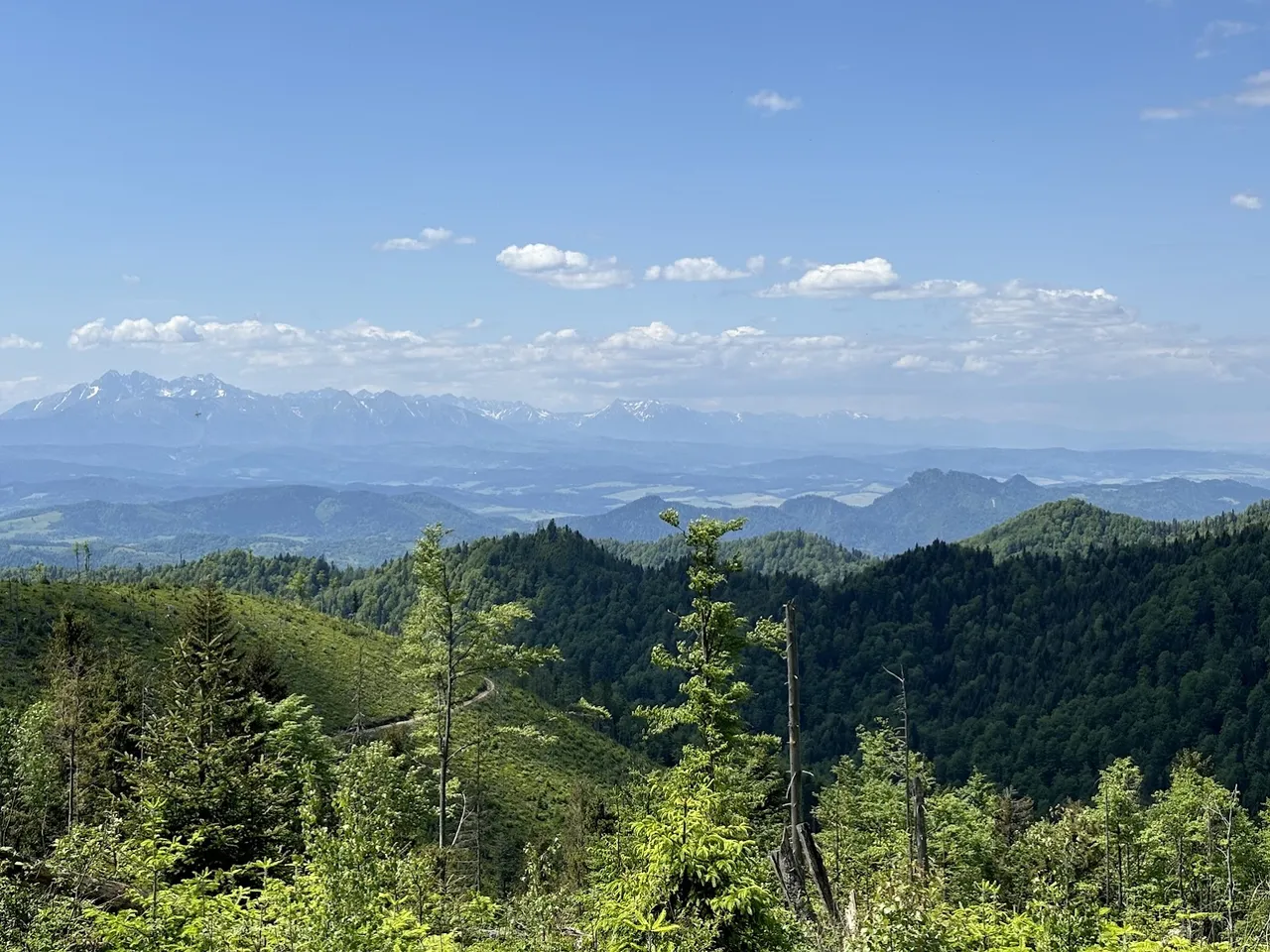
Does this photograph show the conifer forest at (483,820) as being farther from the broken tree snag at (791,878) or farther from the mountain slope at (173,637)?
the mountain slope at (173,637)

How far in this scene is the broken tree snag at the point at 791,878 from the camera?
20453mm

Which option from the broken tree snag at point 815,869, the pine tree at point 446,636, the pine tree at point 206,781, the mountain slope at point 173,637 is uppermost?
the pine tree at point 446,636

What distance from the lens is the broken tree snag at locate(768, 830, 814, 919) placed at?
67.1 ft

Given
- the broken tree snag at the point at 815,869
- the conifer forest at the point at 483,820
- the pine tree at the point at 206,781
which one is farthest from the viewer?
the pine tree at the point at 206,781

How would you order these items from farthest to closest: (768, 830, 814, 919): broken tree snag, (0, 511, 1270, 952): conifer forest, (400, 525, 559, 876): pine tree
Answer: (400, 525, 559, 876): pine tree → (768, 830, 814, 919): broken tree snag → (0, 511, 1270, 952): conifer forest

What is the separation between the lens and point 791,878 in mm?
21219

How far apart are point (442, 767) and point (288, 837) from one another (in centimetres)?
630

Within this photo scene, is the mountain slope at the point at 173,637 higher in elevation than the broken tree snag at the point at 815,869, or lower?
lower

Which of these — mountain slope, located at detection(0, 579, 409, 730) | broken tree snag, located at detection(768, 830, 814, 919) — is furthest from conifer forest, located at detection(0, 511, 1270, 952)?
mountain slope, located at detection(0, 579, 409, 730)

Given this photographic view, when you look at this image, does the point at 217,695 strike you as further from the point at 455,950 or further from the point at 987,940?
the point at 987,940

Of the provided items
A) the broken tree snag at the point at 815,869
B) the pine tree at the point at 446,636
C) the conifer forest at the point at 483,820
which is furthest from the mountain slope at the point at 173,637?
the broken tree snag at the point at 815,869

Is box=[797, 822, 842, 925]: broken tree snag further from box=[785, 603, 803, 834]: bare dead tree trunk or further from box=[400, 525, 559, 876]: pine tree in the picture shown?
box=[400, 525, 559, 876]: pine tree

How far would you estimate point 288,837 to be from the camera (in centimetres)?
3181

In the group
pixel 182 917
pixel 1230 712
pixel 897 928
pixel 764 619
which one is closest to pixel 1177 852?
pixel 764 619
